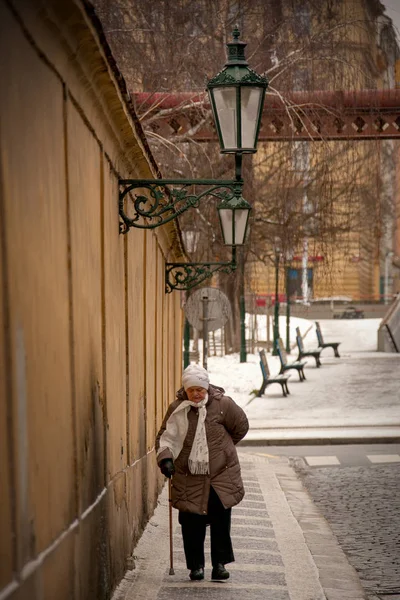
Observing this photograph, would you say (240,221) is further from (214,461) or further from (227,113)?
(214,461)

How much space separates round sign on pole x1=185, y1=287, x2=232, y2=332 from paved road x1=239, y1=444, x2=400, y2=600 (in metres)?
2.34

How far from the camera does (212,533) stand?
8.38m

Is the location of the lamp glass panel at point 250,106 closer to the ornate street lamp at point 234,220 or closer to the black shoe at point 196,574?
the black shoe at point 196,574

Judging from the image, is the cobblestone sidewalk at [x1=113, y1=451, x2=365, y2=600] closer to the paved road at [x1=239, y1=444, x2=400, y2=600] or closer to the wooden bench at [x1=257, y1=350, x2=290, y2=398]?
the paved road at [x1=239, y1=444, x2=400, y2=600]

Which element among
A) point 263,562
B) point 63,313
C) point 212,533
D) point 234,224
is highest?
Result: point 234,224

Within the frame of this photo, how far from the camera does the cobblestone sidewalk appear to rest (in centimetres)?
793

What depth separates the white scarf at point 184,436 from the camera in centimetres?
816

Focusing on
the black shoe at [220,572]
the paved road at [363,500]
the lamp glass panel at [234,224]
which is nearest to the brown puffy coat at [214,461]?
the black shoe at [220,572]

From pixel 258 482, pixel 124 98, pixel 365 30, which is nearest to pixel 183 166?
pixel 365 30

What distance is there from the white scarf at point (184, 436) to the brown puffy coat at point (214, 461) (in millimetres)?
34

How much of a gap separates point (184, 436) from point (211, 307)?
12.0 metres

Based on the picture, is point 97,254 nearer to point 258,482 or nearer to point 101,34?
point 101,34

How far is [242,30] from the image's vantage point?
656 inches

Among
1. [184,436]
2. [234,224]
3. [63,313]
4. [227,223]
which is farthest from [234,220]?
[63,313]
